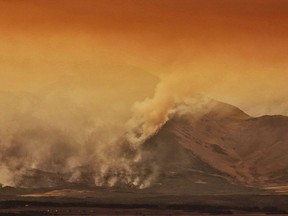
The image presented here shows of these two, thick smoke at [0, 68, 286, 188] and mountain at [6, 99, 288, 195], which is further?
mountain at [6, 99, 288, 195]

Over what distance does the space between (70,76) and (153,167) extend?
5.29 feet

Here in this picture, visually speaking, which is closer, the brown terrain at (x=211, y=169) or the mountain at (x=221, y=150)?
the brown terrain at (x=211, y=169)

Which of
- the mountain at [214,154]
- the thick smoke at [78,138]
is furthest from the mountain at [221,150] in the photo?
the thick smoke at [78,138]

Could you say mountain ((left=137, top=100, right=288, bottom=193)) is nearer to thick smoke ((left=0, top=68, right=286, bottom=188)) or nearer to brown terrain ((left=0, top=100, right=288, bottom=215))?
brown terrain ((left=0, top=100, right=288, bottom=215))

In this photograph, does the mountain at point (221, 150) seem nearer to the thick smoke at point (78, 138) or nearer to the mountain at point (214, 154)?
the mountain at point (214, 154)

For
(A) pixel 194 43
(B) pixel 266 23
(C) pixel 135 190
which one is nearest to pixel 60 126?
(C) pixel 135 190

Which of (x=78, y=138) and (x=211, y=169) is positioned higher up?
(x=78, y=138)

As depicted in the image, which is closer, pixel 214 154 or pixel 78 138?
pixel 78 138

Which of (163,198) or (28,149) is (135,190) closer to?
(163,198)

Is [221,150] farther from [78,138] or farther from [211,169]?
[78,138]

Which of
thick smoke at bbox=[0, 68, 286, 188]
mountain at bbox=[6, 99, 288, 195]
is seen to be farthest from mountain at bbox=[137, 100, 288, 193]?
thick smoke at bbox=[0, 68, 286, 188]

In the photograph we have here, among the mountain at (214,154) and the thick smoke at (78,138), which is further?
the mountain at (214,154)

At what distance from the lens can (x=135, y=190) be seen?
11.1m

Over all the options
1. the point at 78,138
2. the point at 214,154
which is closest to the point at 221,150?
the point at 214,154
